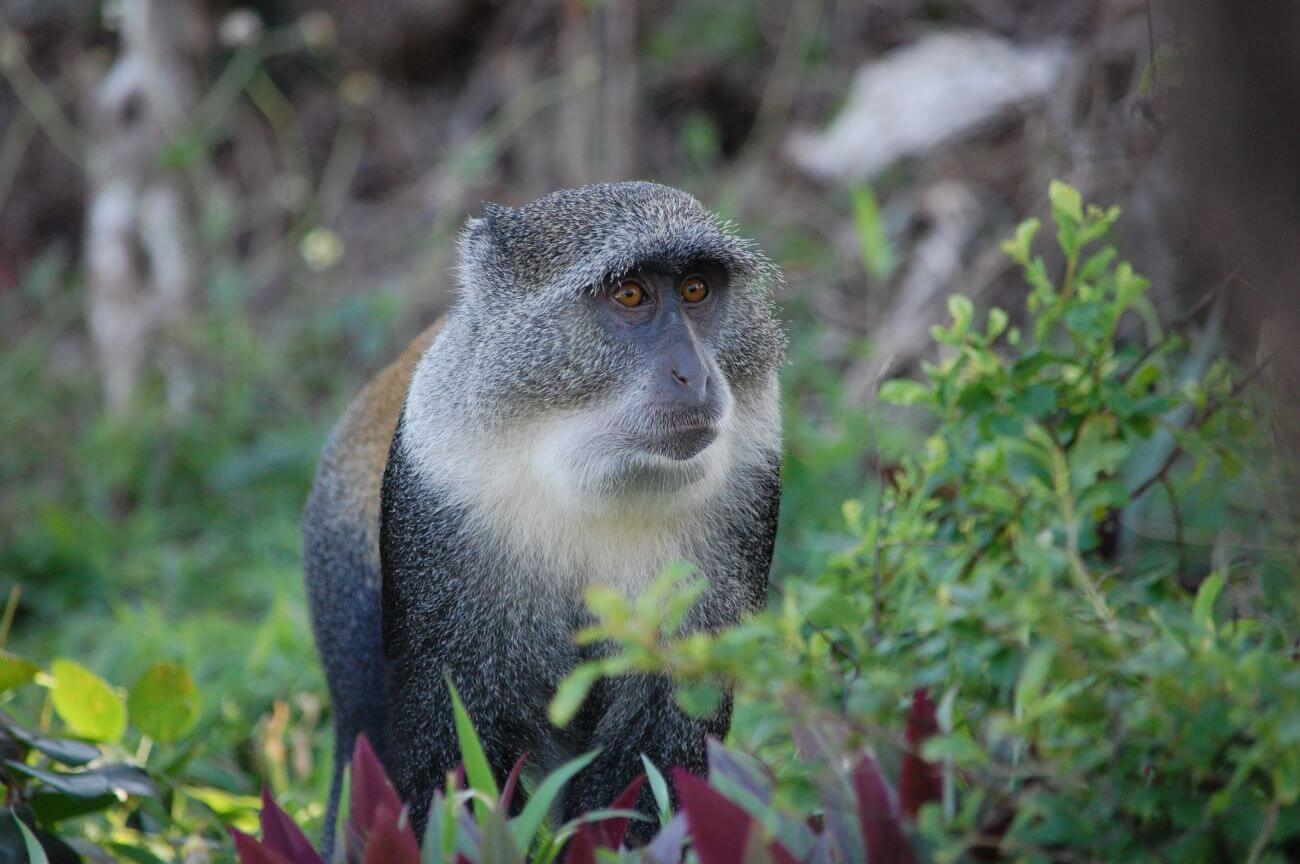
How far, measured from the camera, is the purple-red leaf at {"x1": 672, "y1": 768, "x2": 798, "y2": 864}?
1739 millimetres

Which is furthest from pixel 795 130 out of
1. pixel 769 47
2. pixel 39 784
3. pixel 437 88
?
pixel 39 784

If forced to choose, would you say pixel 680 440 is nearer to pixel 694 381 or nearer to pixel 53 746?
pixel 694 381

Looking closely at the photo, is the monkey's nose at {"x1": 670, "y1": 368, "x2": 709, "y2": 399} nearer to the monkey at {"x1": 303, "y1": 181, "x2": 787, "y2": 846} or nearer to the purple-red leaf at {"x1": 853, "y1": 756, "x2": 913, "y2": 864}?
the monkey at {"x1": 303, "y1": 181, "x2": 787, "y2": 846}

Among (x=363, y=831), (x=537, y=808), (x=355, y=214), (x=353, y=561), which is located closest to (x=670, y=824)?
(x=537, y=808)

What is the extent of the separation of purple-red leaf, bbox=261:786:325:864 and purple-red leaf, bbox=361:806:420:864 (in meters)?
0.29

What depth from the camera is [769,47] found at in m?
8.15

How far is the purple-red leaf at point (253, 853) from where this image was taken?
2.00 m

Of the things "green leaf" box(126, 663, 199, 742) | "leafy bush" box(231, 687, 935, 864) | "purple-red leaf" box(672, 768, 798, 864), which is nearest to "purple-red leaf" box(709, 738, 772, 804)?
"leafy bush" box(231, 687, 935, 864)

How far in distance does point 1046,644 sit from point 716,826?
0.48 metres

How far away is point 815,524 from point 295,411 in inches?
106

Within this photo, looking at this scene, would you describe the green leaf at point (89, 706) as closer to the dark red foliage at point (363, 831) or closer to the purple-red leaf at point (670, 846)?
the dark red foliage at point (363, 831)

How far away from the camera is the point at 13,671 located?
281 cm

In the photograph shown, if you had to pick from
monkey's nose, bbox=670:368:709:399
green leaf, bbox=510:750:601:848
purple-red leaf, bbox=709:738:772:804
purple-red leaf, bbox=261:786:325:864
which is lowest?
purple-red leaf, bbox=261:786:325:864

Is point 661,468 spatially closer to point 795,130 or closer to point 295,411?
point 295,411
